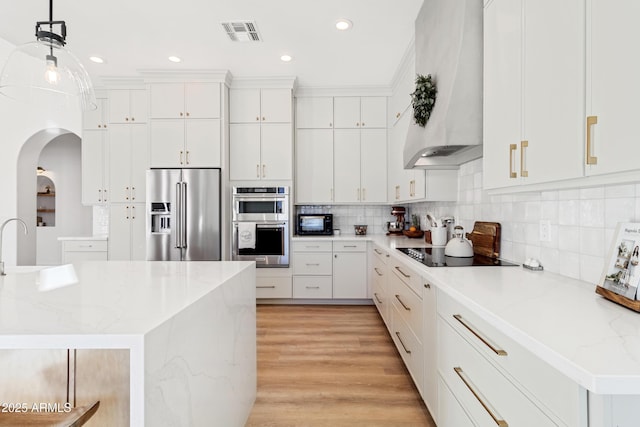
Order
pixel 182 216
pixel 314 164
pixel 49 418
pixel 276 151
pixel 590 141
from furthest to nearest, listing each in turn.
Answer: pixel 314 164
pixel 276 151
pixel 182 216
pixel 590 141
pixel 49 418

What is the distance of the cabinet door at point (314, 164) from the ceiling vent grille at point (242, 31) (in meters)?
1.43

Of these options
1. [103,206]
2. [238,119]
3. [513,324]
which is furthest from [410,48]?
[103,206]

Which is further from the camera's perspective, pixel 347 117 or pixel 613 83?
pixel 347 117

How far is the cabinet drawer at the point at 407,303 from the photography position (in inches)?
79.9

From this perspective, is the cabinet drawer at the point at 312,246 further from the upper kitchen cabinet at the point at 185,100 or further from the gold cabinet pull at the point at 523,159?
the gold cabinet pull at the point at 523,159

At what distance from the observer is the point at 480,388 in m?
1.23

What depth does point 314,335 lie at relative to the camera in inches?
125

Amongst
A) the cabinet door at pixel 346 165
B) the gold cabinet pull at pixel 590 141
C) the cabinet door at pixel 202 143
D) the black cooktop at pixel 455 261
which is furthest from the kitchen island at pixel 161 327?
the cabinet door at pixel 346 165

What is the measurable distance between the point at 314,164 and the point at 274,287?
1671 millimetres

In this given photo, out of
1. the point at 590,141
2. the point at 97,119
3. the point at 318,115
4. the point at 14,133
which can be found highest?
the point at 318,115

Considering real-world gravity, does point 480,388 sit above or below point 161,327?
below

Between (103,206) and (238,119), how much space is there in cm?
225

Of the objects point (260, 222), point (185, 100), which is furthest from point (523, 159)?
point (185, 100)

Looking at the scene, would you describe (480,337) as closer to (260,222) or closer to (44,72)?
(44,72)
